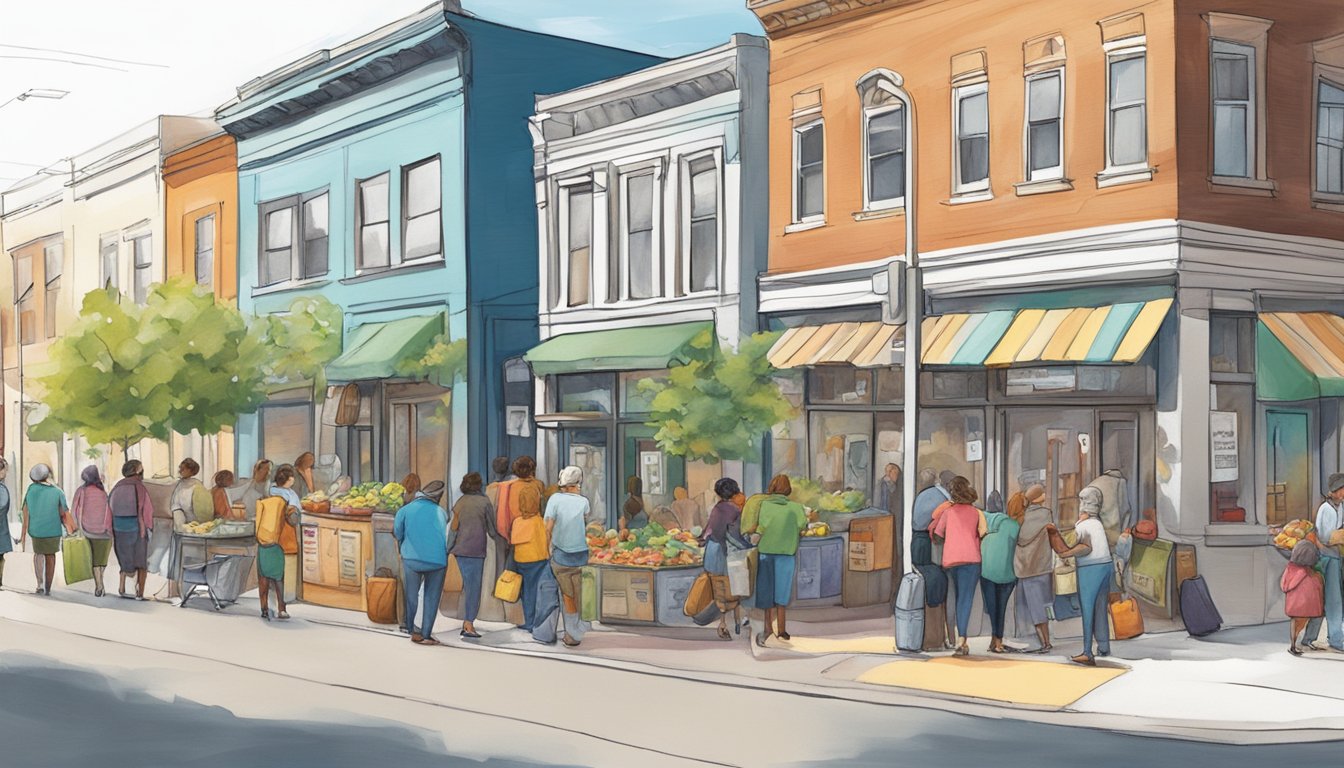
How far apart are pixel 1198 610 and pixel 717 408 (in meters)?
6.72

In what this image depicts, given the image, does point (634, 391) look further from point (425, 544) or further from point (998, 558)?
point (998, 558)

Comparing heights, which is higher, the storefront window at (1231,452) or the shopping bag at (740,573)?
the storefront window at (1231,452)

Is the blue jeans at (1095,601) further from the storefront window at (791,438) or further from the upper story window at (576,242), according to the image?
the upper story window at (576,242)

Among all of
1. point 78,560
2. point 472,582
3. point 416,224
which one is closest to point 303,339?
point 416,224

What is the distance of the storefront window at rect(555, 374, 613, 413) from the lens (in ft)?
80.6

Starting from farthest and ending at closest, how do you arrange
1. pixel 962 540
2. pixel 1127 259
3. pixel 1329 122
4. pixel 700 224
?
pixel 700 224 → pixel 1329 122 → pixel 1127 259 → pixel 962 540

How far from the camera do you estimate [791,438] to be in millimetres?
21828

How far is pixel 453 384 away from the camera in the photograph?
2553 cm

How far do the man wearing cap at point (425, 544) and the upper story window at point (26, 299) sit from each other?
2876cm

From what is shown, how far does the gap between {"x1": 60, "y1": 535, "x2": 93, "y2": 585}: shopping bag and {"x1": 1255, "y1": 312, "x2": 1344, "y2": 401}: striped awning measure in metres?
15.2

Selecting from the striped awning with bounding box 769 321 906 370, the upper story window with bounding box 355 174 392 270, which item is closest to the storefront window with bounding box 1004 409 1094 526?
the striped awning with bounding box 769 321 906 370

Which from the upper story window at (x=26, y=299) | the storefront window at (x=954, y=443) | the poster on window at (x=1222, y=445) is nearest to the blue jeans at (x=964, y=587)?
the poster on window at (x=1222, y=445)

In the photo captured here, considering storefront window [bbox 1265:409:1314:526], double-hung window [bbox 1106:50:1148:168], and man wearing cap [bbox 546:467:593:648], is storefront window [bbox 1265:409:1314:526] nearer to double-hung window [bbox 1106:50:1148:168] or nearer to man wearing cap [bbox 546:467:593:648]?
double-hung window [bbox 1106:50:1148:168]

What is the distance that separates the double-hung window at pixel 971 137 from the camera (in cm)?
1945
